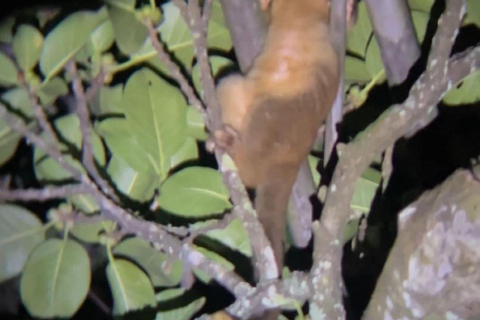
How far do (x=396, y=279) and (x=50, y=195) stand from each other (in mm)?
542

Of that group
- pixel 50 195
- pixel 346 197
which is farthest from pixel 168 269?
pixel 346 197

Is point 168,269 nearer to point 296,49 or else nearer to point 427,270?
point 427,270

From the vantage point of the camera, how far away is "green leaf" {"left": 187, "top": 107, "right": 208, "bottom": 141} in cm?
112

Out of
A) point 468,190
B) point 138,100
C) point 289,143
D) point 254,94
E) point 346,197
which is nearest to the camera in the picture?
point 468,190

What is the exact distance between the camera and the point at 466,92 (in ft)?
3.64

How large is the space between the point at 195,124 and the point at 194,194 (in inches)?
6.0

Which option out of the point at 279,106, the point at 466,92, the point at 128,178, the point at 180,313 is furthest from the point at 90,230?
the point at 466,92

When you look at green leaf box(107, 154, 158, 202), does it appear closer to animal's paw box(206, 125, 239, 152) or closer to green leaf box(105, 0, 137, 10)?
animal's paw box(206, 125, 239, 152)

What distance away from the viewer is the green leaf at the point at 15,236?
100cm

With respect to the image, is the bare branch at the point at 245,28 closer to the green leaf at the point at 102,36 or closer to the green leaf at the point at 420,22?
the green leaf at the point at 102,36

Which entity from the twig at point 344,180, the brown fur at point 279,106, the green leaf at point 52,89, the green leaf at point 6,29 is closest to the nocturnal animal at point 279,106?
the brown fur at point 279,106

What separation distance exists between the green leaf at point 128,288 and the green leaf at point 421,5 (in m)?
0.81

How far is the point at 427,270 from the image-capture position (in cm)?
77

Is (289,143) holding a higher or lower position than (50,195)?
lower
